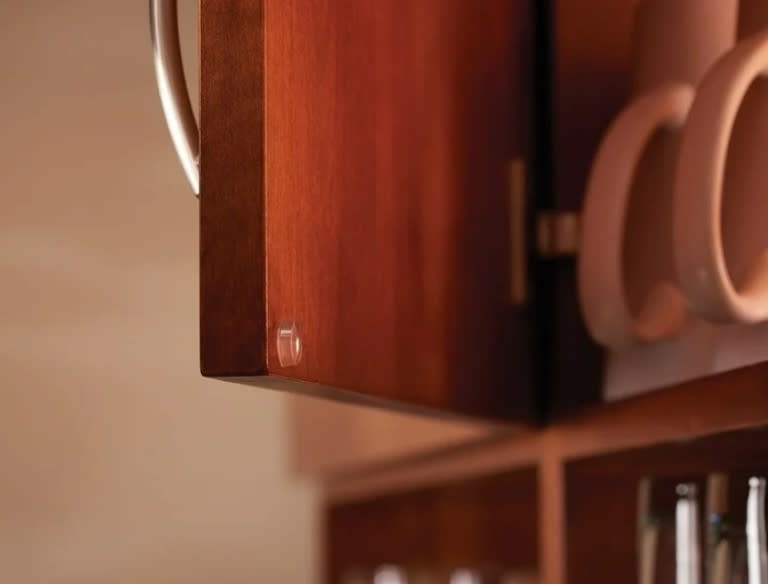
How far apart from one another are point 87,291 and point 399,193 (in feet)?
0.43

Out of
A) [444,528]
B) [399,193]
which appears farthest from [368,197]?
[444,528]

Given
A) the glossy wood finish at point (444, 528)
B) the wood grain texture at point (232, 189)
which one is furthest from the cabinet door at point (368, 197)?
the glossy wood finish at point (444, 528)

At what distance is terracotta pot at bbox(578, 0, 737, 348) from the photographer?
1.68ft

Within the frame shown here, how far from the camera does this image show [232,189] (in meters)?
0.34

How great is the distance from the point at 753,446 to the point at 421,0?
0.75ft

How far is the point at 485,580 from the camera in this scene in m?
0.97

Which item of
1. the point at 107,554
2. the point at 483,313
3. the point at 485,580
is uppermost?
the point at 483,313

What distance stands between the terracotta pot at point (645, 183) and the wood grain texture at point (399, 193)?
0.18ft

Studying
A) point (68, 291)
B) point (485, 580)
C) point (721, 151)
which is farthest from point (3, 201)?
point (485, 580)

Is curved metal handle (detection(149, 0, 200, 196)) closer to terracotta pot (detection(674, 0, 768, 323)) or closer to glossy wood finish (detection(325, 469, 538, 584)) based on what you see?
terracotta pot (detection(674, 0, 768, 323))

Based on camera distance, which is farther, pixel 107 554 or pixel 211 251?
pixel 107 554

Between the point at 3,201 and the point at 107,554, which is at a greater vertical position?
the point at 3,201

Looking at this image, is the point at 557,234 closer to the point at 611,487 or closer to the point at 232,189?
the point at 611,487

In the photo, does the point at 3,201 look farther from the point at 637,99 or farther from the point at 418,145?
the point at 637,99
